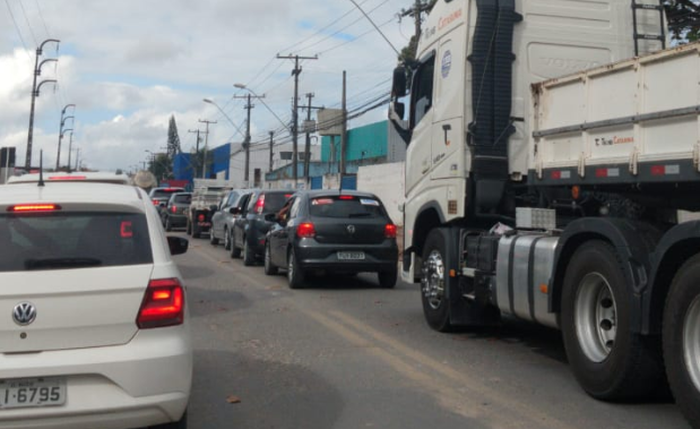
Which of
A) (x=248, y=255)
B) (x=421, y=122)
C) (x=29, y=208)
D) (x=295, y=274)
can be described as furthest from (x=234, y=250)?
(x=29, y=208)

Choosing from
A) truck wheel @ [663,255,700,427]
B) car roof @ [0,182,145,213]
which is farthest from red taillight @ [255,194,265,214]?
truck wheel @ [663,255,700,427]

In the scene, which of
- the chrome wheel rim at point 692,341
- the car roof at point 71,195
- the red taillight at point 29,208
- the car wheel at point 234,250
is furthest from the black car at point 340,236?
the red taillight at point 29,208

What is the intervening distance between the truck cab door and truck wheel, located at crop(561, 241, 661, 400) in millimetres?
3577

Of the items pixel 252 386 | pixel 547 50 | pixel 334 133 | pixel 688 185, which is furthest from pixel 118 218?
pixel 334 133

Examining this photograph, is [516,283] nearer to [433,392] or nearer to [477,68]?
[433,392]

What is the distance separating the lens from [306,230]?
519 inches

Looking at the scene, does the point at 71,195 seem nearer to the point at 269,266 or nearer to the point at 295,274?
the point at 295,274

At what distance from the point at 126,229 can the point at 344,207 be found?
882 centimetres

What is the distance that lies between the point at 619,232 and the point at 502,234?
93.7 inches

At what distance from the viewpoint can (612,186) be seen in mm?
6477

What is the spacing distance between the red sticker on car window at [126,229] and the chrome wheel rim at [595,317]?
3.58 meters

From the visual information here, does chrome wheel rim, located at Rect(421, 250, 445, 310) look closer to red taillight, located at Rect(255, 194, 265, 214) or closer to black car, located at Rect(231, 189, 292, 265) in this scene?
black car, located at Rect(231, 189, 292, 265)

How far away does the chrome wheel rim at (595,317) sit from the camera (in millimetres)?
6277

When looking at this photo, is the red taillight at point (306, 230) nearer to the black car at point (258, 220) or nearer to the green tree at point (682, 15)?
the black car at point (258, 220)
